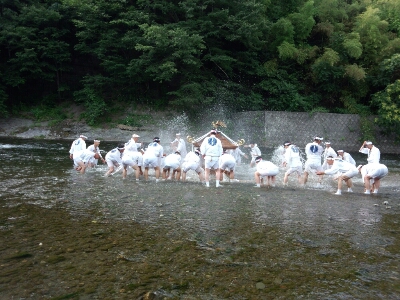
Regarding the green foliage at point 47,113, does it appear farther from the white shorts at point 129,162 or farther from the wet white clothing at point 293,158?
the wet white clothing at point 293,158

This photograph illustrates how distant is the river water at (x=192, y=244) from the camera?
4027 millimetres

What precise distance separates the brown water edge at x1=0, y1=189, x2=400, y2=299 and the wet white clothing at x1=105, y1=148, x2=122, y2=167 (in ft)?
19.7

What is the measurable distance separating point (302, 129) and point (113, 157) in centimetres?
1814

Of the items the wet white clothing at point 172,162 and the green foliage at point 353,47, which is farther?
the green foliage at point 353,47

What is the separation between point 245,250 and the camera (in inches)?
204

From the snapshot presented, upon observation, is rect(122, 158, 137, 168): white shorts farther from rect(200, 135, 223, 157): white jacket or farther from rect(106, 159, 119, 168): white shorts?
rect(200, 135, 223, 157): white jacket

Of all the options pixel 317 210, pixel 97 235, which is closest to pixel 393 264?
pixel 317 210

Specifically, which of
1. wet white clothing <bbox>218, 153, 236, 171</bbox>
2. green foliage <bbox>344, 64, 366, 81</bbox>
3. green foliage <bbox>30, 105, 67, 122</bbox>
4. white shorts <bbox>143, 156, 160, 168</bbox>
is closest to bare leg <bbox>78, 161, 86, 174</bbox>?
white shorts <bbox>143, 156, 160, 168</bbox>

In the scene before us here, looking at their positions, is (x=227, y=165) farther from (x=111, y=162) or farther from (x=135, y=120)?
(x=135, y=120)

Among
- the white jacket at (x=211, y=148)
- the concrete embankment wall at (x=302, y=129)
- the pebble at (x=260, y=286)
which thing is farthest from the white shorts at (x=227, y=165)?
the concrete embankment wall at (x=302, y=129)

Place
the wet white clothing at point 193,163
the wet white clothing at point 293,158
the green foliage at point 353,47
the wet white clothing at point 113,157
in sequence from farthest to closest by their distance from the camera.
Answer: the green foliage at point 353,47 → the wet white clothing at point 113,157 → the wet white clothing at point 293,158 → the wet white clothing at point 193,163

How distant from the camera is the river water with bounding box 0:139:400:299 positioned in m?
4.03

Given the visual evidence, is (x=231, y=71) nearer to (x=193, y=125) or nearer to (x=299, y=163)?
(x=193, y=125)

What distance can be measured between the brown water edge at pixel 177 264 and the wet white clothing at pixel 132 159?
530cm
